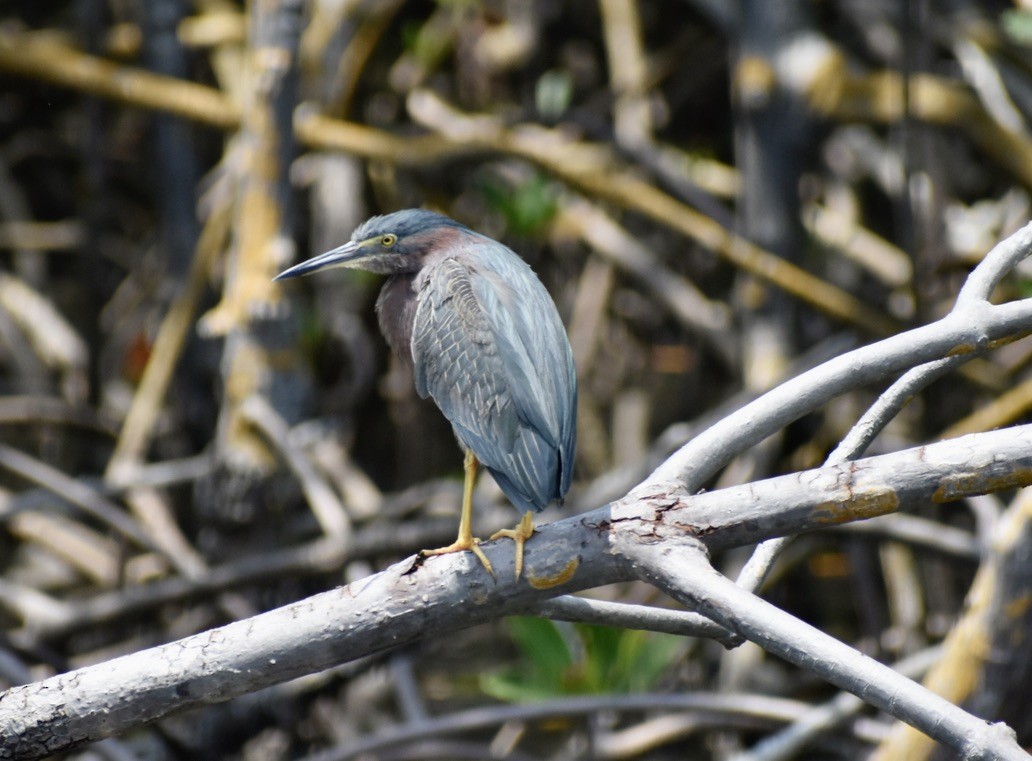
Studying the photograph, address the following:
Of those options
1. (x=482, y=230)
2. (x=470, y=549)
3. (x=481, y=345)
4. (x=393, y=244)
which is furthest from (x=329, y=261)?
(x=482, y=230)

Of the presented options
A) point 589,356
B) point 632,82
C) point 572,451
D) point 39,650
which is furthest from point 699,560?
point 632,82

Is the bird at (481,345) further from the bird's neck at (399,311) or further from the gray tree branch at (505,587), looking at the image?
the gray tree branch at (505,587)

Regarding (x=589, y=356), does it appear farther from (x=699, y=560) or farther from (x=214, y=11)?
(x=699, y=560)

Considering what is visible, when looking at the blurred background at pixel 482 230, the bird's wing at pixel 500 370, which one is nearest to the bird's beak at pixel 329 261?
the bird's wing at pixel 500 370

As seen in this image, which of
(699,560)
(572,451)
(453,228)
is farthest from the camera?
(453,228)

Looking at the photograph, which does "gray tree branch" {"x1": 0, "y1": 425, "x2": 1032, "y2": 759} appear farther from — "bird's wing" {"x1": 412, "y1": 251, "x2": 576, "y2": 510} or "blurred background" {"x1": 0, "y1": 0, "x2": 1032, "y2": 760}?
"blurred background" {"x1": 0, "y1": 0, "x2": 1032, "y2": 760}

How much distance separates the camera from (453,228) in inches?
80.4

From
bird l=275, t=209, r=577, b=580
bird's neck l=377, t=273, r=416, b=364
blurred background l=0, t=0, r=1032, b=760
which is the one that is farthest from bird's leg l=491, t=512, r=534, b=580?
blurred background l=0, t=0, r=1032, b=760

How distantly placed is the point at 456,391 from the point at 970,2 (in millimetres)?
2728

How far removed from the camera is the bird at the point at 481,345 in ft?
5.41

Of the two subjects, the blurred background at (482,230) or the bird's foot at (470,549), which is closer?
the bird's foot at (470,549)

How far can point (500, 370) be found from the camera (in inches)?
68.6

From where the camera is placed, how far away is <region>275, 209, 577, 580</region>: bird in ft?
5.41

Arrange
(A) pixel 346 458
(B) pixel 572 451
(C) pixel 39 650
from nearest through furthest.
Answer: (B) pixel 572 451 < (C) pixel 39 650 < (A) pixel 346 458
